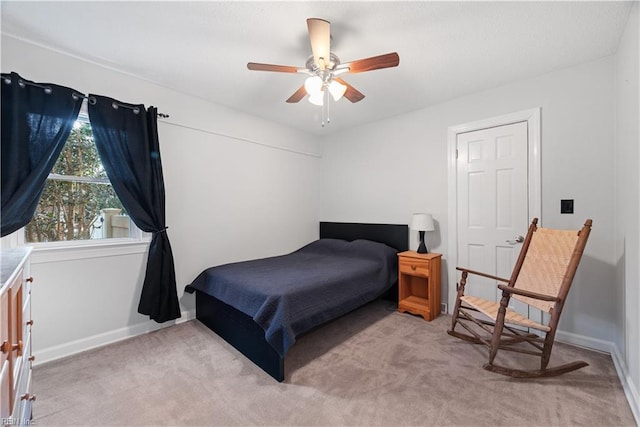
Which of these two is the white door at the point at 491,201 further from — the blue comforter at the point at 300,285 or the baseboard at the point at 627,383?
the blue comforter at the point at 300,285

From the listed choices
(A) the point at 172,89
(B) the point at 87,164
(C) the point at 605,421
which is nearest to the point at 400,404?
(C) the point at 605,421

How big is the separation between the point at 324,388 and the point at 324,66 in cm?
220

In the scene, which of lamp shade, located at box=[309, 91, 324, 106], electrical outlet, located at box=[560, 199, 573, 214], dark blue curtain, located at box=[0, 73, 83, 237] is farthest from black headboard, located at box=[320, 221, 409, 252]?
dark blue curtain, located at box=[0, 73, 83, 237]

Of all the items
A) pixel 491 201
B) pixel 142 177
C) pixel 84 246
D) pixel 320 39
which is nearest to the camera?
pixel 320 39

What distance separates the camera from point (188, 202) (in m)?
2.92

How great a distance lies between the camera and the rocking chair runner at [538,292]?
1873mm

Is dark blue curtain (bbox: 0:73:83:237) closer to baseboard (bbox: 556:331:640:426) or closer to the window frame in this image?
the window frame

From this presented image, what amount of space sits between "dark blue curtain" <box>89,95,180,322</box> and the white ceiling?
28 cm

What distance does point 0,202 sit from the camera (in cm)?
185

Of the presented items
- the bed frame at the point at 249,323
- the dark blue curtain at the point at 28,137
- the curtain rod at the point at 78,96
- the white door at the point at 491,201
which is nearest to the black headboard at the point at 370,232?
the bed frame at the point at 249,323

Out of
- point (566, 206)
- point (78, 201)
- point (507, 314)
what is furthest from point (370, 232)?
point (78, 201)

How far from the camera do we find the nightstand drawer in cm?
293

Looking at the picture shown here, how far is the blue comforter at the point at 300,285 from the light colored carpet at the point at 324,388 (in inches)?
12.9

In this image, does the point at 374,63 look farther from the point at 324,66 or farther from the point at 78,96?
the point at 78,96
